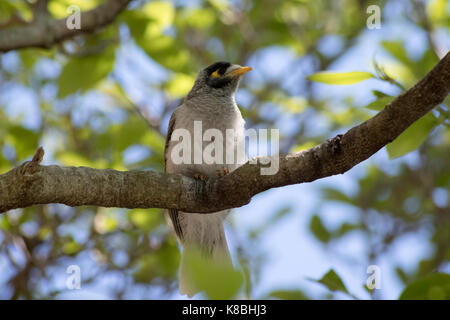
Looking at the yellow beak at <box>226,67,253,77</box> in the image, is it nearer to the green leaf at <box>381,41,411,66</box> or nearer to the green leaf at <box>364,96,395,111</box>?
the green leaf at <box>381,41,411,66</box>

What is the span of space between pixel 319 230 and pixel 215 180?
10.4ft

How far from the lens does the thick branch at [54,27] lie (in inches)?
186

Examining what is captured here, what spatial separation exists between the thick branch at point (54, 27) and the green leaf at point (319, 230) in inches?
132

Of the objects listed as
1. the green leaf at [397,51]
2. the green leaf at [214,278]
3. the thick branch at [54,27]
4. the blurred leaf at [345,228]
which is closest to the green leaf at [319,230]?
the blurred leaf at [345,228]

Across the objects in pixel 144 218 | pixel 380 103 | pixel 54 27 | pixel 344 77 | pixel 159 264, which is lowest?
pixel 380 103

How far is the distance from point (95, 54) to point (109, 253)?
2.55m

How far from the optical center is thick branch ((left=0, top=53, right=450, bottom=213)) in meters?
2.87

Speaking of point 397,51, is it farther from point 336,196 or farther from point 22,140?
point 22,140

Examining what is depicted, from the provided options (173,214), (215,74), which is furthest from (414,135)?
(215,74)

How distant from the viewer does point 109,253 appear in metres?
6.35

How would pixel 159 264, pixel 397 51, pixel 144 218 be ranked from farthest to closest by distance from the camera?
1. pixel 159 264
2. pixel 144 218
3. pixel 397 51

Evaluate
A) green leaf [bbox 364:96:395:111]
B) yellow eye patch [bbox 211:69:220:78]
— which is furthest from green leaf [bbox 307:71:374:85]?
yellow eye patch [bbox 211:69:220:78]

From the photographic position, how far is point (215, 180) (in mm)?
3654
